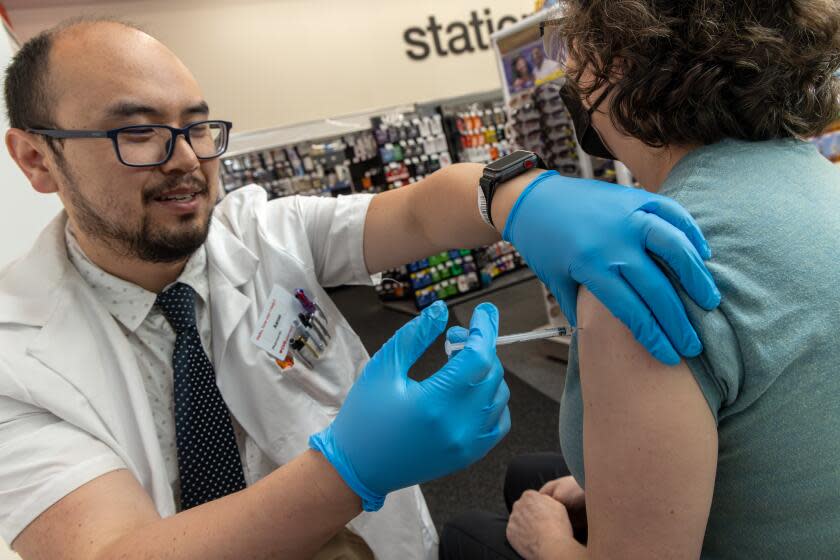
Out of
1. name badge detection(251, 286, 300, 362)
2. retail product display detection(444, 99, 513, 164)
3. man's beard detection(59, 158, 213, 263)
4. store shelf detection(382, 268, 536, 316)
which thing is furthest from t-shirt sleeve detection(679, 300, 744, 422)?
retail product display detection(444, 99, 513, 164)

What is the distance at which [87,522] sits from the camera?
766 millimetres

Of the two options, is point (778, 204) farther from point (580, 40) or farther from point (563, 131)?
point (563, 131)

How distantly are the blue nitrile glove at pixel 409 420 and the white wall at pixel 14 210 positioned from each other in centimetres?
128

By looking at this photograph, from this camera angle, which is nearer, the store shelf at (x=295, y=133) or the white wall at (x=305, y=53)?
the store shelf at (x=295, y=133)

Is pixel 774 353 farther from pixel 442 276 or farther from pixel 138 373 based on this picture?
pixel 442 276

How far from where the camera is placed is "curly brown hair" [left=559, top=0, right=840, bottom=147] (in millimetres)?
676

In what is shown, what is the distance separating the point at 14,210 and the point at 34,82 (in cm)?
72

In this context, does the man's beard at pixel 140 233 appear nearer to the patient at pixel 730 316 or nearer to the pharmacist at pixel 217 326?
the pharmacist at pixel 217 326

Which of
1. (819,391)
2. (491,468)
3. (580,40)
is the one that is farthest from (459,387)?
(491,468)

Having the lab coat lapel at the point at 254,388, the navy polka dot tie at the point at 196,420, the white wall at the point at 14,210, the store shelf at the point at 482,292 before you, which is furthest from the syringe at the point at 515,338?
the store shelf at the point at 482,292

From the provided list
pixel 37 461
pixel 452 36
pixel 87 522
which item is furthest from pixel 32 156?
pixel 452 36

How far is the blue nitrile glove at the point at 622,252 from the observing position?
0.60 meters

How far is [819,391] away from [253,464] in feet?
3.71

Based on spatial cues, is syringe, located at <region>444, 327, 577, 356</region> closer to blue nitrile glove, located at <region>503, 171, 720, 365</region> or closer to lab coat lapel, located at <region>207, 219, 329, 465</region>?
blue nitrile glove, located at <region>503, 171, 720, 365</region>
